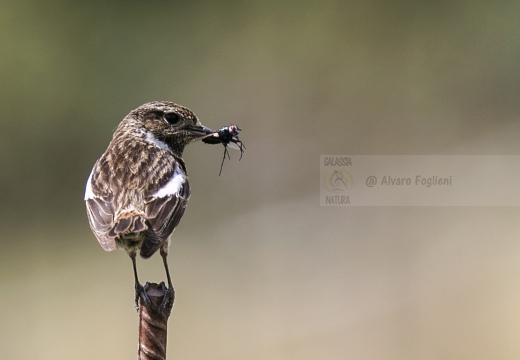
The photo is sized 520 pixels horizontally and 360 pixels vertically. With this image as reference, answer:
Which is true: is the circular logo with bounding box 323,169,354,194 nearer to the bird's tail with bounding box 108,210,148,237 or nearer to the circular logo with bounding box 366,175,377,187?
the circular logo with bounding box 366,175,377,187

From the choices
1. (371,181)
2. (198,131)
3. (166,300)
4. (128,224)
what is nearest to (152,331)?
(166,300)

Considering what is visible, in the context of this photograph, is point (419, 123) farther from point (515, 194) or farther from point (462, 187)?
point (515, 194)

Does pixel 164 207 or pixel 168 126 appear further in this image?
pixel 168 126

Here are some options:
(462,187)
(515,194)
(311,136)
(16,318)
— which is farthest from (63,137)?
(515,194)

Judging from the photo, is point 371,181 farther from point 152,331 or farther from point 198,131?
point 152,331

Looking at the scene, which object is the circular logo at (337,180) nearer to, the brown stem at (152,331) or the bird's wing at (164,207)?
the bird's wing at (164,207)

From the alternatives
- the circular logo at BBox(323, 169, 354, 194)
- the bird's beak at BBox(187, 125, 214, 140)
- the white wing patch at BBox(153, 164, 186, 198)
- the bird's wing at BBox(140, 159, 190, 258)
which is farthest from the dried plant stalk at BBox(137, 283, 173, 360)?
the circular logo at BBox(323, 169, 354, 194)
